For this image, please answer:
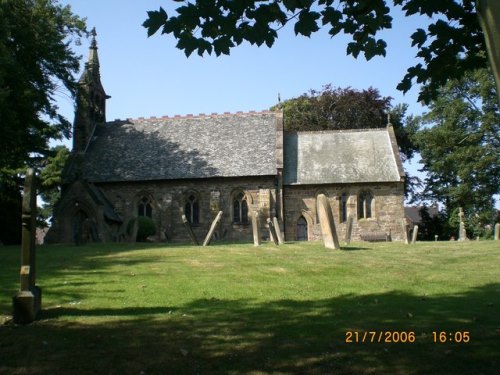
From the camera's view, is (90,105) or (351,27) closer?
(351,27)

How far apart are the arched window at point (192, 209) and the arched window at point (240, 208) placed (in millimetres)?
2389

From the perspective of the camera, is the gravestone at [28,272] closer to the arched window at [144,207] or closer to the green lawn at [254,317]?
the green lawn at [254,317]

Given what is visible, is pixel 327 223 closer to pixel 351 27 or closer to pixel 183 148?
pixel 351 27

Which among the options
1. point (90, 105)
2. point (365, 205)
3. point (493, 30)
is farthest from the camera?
point (90, 105)

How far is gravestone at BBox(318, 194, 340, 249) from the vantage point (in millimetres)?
16672

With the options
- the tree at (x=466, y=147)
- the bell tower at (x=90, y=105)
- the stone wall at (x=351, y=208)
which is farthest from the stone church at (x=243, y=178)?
the tree at (x=466, y=147)

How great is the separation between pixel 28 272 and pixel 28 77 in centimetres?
2090

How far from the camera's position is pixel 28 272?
7770 mm

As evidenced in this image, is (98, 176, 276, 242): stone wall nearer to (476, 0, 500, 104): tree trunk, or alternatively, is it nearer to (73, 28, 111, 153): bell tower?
(73, 28, 111, 153): bell tower

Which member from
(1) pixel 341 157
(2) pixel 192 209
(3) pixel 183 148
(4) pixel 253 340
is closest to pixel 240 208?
(2) pixel 192 209

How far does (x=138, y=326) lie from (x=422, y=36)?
5694mm

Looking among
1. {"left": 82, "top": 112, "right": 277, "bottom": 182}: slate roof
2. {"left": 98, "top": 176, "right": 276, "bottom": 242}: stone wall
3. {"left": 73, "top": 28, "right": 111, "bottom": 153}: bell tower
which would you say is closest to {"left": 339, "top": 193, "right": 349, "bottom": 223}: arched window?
{"left": 98, "top": 176, "right": 276, "bottom": 242}: stone wall

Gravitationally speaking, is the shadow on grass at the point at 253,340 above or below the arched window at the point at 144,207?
below

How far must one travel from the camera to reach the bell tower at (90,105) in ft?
122
